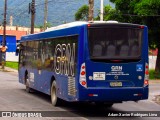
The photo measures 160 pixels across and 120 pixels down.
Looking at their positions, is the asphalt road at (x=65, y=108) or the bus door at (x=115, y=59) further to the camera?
the asphalt road at (x=65, y=108)

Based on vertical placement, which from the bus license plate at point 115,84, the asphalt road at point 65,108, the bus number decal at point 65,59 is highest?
the bus number decal at point 65,59

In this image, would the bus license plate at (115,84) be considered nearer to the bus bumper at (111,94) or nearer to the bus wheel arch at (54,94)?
the bus bumper at (111,94)

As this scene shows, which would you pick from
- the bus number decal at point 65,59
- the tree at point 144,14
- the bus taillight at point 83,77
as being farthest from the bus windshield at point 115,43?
the tree at point 144,14

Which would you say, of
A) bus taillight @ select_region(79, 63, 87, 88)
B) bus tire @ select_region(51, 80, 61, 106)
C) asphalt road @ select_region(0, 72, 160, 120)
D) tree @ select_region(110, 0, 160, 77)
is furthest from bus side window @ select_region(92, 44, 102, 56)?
tree @ select_region(110, 0, 160, 77)

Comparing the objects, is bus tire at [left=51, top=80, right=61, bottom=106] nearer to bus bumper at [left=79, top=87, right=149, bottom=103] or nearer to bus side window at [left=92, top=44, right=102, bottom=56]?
bus bumper at [left=79, top=87, right=149, bottom=103]

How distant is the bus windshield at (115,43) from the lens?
13.8 meters

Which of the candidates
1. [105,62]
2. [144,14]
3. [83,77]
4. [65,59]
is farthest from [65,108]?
[144,14]

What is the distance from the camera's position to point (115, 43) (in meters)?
14.0

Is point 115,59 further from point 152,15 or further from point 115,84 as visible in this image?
point 152,15

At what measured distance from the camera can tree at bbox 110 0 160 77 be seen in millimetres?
36656

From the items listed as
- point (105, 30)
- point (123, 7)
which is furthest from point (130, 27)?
point (123, 7)

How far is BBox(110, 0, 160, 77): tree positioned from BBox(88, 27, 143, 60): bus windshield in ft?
74.3

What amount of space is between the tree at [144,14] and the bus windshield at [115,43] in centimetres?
2266

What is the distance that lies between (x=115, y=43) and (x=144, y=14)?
23153 mm
